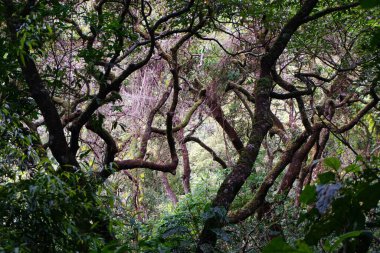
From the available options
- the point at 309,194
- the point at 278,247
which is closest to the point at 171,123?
the point at 309,194

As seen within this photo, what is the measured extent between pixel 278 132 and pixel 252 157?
317 cm

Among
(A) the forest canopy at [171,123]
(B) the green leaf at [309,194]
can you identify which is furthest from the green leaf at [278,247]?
(B) the green leaf at [309,194]

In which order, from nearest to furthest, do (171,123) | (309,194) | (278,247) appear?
1. (278,247)
2. (309,194)
3. (171,123)

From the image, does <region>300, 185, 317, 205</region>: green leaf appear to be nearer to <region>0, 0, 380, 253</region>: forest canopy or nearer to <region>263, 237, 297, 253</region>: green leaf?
<region>0, 0, 380, 253</region>: forest canopy

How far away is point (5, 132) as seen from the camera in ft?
8.01

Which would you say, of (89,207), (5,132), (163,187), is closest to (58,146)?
(5,132)

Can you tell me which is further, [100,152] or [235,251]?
[100,152]

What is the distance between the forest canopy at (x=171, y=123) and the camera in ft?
6.33

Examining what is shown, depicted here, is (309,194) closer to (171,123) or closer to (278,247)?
(278,247)

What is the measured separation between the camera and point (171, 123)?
5430mm

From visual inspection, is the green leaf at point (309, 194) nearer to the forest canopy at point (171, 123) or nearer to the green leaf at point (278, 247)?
the forest canopy at point (171, 123)

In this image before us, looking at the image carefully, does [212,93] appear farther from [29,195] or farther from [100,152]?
[29,195]

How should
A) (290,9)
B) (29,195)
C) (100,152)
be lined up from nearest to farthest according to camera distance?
1. (29,195)
2. (290,9)
3. (100,152)

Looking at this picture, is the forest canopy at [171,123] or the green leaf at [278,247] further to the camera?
the forest canopy at [171,123]
